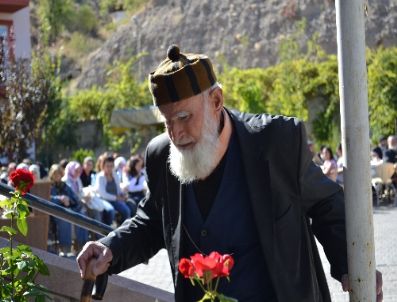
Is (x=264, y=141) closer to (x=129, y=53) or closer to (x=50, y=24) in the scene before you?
(x=129, y=53)

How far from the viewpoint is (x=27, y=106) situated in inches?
1112

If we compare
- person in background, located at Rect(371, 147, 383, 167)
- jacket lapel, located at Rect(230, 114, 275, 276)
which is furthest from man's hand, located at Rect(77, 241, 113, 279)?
person in background, located at Rect(371, 147, 383, 167)

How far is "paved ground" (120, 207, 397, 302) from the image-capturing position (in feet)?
31.5

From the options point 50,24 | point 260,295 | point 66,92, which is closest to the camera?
point 260,295

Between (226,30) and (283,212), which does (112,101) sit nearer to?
(226,30)

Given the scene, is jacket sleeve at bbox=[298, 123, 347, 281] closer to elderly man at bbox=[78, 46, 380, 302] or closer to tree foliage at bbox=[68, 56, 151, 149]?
elderly man at bbox=[78, 46, 380, 302]

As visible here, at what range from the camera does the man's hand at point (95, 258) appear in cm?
399

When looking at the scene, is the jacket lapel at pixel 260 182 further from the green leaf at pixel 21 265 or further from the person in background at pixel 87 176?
the person in background at pixel 87 176

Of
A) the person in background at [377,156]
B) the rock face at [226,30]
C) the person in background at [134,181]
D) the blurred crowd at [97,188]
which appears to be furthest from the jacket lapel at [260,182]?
the rock face at [226,30]

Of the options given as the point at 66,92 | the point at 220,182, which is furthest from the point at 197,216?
the point at 66,92

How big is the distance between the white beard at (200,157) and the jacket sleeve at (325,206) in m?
0.36

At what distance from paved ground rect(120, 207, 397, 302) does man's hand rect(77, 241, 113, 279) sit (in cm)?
519

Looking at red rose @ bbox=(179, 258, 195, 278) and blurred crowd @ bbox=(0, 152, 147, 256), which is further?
blurred crowd @ bbox=(0, 152, 147, 256)

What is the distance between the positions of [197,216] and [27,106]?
24.6 meters
